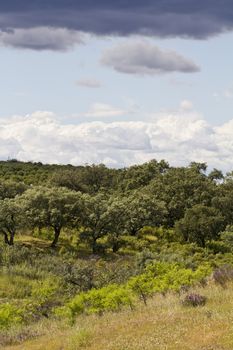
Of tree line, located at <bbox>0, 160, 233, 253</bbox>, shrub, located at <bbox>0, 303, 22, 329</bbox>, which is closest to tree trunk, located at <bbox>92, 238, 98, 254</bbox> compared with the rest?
tree line, located at <bbox>0, 160, 233, 253</bbox>

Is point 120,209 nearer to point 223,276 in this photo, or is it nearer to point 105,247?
point 105,247

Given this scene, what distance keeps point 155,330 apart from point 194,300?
10.4 ft

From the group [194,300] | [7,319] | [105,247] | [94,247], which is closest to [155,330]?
[194,300]

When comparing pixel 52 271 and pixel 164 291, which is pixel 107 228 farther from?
pixel 164 291

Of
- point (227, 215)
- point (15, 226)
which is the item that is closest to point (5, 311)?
point (15, 226)

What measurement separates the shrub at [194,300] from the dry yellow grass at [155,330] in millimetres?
225

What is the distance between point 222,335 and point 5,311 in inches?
425

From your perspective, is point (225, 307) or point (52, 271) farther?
point (52, 271)

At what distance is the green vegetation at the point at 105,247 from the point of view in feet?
63.1

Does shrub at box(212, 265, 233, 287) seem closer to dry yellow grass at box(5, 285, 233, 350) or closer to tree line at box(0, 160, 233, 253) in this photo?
dry yellow grass at box(5, 285, 233, 350)

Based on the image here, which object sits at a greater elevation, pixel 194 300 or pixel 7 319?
pixel 194 300

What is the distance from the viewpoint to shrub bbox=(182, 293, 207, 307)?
16219mm

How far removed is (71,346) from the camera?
45.2 feet

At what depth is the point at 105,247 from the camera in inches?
2381
